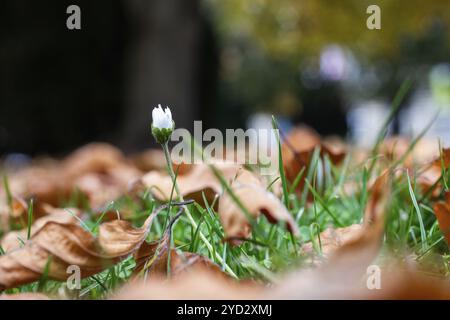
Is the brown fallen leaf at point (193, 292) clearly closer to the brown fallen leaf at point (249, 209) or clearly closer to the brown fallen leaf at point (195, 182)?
the brown fallen leaf at point (249, 209)

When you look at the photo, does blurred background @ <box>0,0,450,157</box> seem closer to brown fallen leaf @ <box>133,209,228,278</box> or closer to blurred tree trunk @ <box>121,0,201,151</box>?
blurred tree trunk @ <box>121,0,201,151</box>

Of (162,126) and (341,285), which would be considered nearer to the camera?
(341,285)

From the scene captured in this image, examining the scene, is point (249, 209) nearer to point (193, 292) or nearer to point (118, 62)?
point (193, 292)

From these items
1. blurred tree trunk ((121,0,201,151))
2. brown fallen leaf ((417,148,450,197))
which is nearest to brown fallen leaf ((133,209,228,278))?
brown fallen leaf ((417,148,450,197))

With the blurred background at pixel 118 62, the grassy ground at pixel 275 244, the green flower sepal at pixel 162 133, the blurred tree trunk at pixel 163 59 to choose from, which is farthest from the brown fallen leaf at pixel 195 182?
the blurred tree trunk at pixel 163 59

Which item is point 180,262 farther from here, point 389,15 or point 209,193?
point 389,15

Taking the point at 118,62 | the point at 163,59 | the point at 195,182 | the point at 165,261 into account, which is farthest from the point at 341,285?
the point at 118,62
